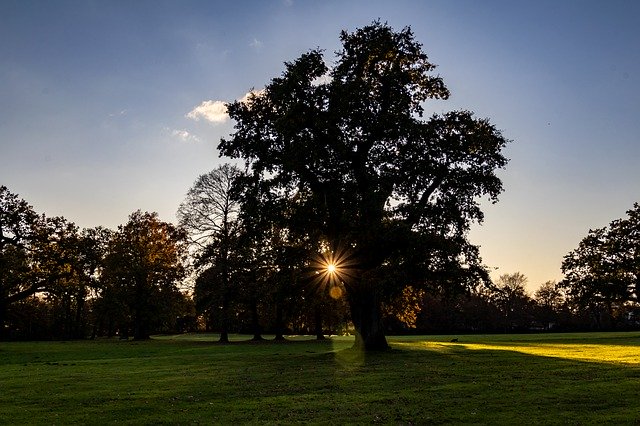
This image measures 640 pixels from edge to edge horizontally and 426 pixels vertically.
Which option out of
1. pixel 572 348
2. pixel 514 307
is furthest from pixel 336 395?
pixel 514 307

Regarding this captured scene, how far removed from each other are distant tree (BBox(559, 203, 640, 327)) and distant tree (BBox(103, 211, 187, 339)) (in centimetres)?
4893

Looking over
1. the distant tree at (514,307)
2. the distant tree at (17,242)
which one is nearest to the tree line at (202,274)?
the distant tree at (17,242)

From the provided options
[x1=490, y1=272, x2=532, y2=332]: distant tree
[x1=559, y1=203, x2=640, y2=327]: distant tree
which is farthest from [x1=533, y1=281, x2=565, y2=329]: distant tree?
[x1=559, y1=203, x2=640, y2=327]: distant tree

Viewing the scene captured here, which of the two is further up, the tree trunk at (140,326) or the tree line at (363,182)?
the tree line at (363,182)

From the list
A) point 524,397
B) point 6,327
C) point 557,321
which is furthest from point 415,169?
point 557,321

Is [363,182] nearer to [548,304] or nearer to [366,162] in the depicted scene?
[366,162]

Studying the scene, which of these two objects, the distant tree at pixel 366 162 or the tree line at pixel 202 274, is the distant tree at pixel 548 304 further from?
the distant tree at pixel 366 162

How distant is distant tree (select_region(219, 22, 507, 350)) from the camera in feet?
106

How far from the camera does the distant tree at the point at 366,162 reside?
32.3 meters

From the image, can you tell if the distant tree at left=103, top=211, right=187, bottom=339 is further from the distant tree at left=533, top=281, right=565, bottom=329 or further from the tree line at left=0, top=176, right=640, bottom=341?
the distant tree at left=533, top=281, right=565, bottom=329

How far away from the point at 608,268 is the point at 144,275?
2260 inches

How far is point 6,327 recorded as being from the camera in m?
95.7

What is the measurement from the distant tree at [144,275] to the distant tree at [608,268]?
4893cm

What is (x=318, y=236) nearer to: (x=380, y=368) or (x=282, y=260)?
(x=282, y=260)
